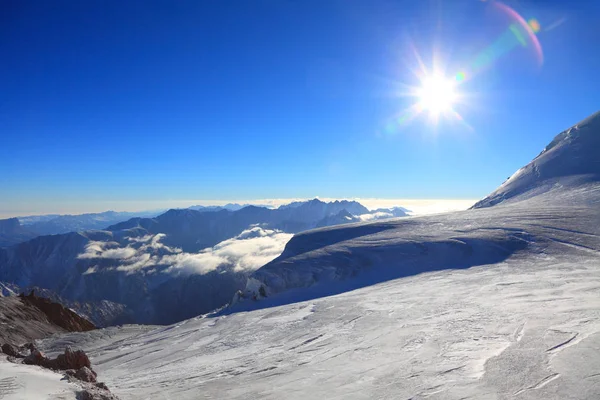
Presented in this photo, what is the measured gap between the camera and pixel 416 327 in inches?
720

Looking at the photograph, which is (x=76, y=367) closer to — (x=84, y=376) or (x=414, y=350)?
(x=84, y=376)

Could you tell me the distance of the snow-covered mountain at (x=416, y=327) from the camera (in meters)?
10.9

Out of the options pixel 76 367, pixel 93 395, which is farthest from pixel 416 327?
pixel 76 367

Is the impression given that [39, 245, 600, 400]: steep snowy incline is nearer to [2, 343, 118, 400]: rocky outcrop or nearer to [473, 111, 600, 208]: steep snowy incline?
[2, 343, 118, 400]: rocky outcrop

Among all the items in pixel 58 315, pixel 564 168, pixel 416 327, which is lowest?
pixel 58 315

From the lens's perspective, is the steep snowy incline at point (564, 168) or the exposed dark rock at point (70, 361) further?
the steep snowy incline at point (564, 168)

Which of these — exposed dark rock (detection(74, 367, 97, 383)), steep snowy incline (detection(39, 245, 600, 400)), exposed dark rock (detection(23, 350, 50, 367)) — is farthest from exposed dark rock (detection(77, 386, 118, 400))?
exposed dark rock (detection(23, 350, 50, 367))

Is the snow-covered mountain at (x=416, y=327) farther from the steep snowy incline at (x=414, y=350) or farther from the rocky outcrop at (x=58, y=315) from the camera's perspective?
the rocky outcrop at (x=58, y=315)

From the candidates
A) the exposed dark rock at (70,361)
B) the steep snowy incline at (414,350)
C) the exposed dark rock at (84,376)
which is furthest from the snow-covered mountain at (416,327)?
the exposed dark rock at (70,361)

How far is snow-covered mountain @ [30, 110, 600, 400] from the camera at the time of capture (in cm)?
1095

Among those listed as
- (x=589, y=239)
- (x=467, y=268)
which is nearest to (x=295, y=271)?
(x=467, y=268)

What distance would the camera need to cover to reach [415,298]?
27.4m

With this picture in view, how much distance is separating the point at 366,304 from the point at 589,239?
3122cm

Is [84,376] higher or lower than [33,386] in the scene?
lower
